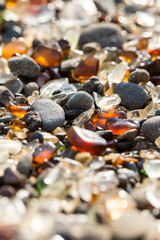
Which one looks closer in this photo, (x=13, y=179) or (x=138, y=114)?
(x=13, y=179)

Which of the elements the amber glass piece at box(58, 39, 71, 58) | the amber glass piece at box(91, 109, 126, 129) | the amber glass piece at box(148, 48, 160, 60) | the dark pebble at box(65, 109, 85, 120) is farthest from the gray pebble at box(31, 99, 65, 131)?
the amber glass piece at box(148, 48, 160, 60)

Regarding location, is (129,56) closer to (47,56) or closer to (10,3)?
(47,56)

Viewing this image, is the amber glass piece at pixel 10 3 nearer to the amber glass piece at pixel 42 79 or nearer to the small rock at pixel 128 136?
the amber glass piece at pixel 42 79

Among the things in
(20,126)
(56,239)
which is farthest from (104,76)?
(56,239)

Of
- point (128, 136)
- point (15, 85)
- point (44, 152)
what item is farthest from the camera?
point (15, 85)

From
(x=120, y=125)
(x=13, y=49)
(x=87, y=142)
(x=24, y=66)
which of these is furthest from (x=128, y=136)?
(x=13, y=49)

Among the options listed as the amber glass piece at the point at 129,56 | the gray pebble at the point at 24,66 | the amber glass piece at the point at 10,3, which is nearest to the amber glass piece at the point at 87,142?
the gray pebble at the point at 24,66

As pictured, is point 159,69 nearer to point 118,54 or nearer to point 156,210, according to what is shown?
point 118,54
